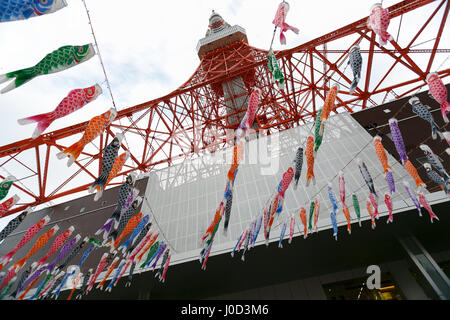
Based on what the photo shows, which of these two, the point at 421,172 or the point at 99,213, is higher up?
the point at 99,213

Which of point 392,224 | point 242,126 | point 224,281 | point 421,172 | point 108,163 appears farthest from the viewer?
point 421,172

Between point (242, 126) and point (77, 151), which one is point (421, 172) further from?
point (77, 151)

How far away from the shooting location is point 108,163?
4.45 m

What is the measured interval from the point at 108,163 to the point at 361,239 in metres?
6.67

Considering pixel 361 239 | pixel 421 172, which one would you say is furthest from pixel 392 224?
pixel 421 172

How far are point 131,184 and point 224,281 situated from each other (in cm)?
433

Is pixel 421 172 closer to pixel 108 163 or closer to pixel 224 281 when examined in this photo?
pixel 224 281

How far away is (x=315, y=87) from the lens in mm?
10828
